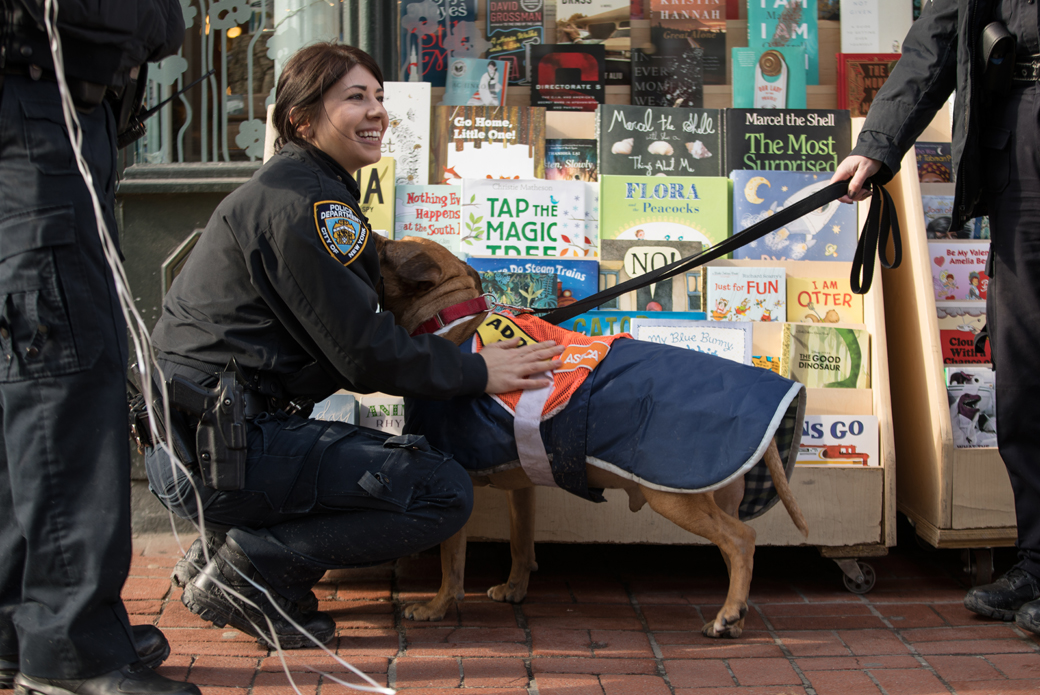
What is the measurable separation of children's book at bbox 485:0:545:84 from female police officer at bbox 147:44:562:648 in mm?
2005

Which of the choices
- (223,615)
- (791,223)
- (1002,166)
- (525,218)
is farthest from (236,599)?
(1002,166)

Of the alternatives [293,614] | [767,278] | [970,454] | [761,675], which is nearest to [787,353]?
[767,278]

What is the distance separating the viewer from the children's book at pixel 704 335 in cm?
325

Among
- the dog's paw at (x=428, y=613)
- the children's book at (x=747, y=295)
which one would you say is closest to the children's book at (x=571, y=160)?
the children's book at (x=747, y=295)

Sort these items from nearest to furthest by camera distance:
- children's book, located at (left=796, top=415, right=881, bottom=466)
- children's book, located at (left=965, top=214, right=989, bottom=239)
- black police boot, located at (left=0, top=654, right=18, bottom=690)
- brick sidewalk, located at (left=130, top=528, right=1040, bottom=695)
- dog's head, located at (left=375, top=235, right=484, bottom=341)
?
black police boot, located at (left=0, top=654, right=18, bottom=690) < brick sidewalk, located at (left=130, top=528, right=1040, bottom=695) < dog's head, located at (left=375, top=235, right=484, bottom=341) < children's book, located at (left=796, top=415, right=881, bottom=466) < children's book, located at (left=965, top=214, right=989, bottom=239)

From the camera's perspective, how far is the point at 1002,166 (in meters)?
2.66

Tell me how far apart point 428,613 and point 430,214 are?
159 centimetres

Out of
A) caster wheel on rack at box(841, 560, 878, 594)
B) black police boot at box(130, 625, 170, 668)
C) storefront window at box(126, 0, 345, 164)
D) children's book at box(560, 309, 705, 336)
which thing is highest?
storefront window at box(126, 0, 345, 164)

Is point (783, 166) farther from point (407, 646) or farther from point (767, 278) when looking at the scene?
point (407, 646)

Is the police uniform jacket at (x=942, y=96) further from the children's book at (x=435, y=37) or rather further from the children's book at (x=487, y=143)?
the children's book at (x=435, y=37)

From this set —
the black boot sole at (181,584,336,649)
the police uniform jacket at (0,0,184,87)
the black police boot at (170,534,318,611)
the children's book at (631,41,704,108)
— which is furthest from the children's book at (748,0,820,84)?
the black boot sole at (181,584,336,649)

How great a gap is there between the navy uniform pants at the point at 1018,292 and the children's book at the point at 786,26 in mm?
1540

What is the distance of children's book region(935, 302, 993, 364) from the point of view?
11.0 feet

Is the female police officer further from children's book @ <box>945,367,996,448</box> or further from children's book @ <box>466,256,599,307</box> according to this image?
children's book @ <box>945,367,996,448</box>
